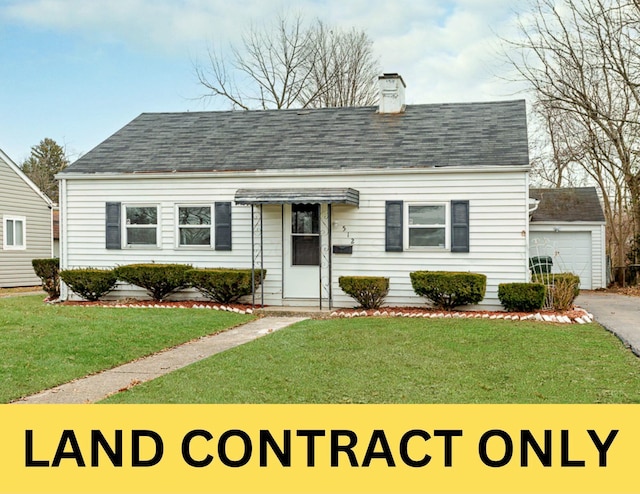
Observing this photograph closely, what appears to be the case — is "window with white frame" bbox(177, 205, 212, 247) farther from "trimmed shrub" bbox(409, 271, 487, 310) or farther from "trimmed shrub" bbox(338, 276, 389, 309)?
"trimmed shrub" bbox(409, 271, 487, 310)

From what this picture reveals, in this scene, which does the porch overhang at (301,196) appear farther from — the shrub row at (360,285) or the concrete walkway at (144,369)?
the concrete walkway at (144,369)

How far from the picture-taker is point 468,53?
21391mm

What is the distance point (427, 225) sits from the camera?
44.0ft

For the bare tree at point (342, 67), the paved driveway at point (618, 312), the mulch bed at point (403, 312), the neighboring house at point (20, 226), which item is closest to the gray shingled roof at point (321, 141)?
the mulch bed at point (403, 312)

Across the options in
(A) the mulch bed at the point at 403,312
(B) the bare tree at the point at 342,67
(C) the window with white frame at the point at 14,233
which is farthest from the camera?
(B) the bare tree at the point at 342,67

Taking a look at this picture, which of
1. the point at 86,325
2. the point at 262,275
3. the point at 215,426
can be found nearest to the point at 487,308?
the point at 262,275

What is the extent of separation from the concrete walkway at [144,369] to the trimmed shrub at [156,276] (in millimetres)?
3477

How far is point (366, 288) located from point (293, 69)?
68.2ft

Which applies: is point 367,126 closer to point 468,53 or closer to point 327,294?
point 327,294

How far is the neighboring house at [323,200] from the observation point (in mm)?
13117

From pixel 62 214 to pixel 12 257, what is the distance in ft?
27.4

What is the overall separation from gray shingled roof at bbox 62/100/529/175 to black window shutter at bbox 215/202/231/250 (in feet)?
2.96

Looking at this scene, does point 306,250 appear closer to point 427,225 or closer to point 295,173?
point 295,173

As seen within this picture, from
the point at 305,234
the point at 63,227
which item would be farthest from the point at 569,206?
the point at 63,227
